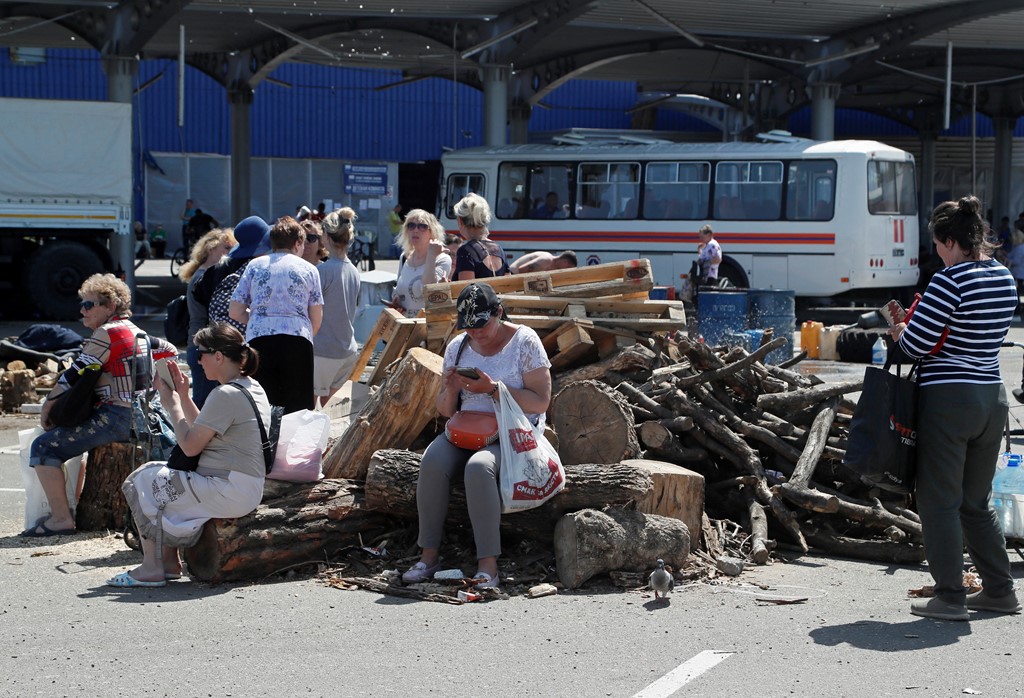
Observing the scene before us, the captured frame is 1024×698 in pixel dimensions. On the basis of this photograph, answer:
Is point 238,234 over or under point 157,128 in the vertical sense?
under

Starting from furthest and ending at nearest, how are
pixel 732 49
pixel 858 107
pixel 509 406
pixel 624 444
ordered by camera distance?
pixel 858 107 < pixel 732 49 < pixel 624 444 < pixel 509 406

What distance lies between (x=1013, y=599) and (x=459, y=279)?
4.77m

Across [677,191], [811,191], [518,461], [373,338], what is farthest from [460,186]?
[518,461]

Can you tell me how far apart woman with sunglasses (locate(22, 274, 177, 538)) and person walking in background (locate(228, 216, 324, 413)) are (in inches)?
25.6

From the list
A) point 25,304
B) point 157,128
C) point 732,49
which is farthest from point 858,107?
point 25,304

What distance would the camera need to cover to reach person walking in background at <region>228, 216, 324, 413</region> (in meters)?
7.73

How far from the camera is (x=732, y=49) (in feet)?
89.2

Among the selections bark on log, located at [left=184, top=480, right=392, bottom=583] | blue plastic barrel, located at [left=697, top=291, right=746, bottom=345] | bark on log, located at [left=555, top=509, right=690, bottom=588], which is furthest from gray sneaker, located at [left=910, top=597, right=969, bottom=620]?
blue plastic barrel, located at [left=697, top=291, right=746, bottom=345]

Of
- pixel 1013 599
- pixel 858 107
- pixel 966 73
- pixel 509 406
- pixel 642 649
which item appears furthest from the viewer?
Answer: pixel 858 107

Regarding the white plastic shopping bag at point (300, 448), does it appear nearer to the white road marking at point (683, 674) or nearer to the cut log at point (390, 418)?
the cut log at point (390, 418)

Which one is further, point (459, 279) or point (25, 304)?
point (25, 304)

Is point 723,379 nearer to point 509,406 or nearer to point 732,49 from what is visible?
point 509,406

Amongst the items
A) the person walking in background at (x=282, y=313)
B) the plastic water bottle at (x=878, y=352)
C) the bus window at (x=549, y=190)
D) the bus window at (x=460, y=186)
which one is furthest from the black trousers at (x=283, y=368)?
the bus window at (x=460, y=186)

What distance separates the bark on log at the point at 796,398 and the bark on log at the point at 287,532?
8.29ft
